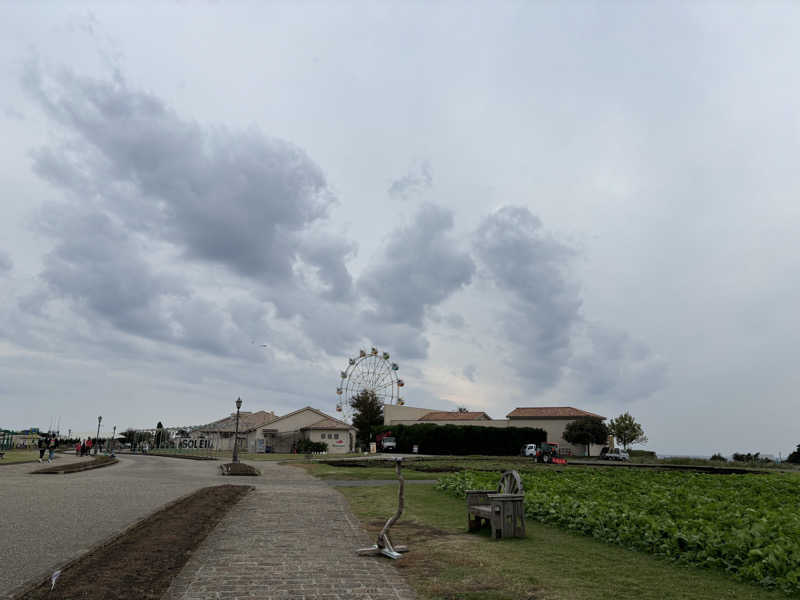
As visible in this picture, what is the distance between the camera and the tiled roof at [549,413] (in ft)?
252

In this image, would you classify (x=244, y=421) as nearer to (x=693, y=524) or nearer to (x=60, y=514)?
(x=60, y=514)

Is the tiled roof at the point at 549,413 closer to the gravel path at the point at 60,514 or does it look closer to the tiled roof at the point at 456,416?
the tiled roof at the point at 456,416

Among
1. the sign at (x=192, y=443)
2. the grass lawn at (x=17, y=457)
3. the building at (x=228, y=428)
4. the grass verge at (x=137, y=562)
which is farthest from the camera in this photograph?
the sign at (x=192, y=443)

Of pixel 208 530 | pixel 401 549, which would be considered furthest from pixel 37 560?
pixel 401 549

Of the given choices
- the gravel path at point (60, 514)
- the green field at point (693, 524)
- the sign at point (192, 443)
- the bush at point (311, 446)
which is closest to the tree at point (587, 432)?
the bush at point (311, 446)

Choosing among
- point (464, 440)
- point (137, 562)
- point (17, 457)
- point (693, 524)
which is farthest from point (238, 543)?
point (464, 440)

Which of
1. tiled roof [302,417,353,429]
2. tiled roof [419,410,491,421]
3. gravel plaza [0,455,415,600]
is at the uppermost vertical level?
tiled roof [419,410,491,421]

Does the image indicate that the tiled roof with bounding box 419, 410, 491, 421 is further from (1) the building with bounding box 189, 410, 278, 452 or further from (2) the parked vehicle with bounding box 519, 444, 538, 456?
(1) the building with bounding box 189, 410, 278, 452

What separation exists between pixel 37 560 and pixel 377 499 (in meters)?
9.78

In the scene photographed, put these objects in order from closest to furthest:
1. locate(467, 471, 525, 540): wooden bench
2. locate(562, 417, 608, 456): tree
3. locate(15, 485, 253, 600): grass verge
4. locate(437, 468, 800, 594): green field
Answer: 1. locate(15, 485, 253, 600): grass verge
2. locate(437, 468, 800, 594): green field
3. locate(467, 471, 525, 540): wooden bench
4. locate(562, 417, 608, 456): tree

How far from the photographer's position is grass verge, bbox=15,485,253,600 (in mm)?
6188

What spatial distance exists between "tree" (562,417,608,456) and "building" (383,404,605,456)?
96.2 inches

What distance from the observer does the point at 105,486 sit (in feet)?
64.2

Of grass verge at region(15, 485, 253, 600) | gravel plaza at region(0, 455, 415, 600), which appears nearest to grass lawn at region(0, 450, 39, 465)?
gravel plaza at region(0, 455, 415, 600)
